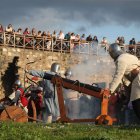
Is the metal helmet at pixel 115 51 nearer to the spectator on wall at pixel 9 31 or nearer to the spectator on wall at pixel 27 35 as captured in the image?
the spectator on wall at pixel 9 31

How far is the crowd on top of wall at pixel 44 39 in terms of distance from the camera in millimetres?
27109

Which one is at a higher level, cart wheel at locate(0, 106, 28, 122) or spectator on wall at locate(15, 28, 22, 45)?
spectator on wall at locate(15, 28, 22, 45)

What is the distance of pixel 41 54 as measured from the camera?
95.2 feet

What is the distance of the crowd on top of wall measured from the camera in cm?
2711

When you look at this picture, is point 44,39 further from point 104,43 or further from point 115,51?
point 115,51

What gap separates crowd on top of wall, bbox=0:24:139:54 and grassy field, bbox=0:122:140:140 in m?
17.2

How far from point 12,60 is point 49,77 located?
→ 15.5 m

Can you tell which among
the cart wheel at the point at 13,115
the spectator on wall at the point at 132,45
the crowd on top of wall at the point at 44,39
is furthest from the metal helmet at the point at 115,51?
the spectator on wall at the point at 132,45

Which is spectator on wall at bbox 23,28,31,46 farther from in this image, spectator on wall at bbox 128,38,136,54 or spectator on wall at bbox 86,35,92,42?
spectator on wall at bbox 128,38,136,54

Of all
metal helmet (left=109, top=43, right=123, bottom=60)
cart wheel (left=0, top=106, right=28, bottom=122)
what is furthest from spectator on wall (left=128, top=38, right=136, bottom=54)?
metal helmet (left=109, top=43, right=123, bottom=60)

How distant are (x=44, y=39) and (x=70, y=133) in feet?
63.7

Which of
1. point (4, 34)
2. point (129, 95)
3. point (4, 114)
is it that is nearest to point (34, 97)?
point (4, 114)

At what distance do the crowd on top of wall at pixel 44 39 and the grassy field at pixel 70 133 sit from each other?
1715 centimetres

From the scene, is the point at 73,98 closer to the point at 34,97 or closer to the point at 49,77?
the point at 34,97
